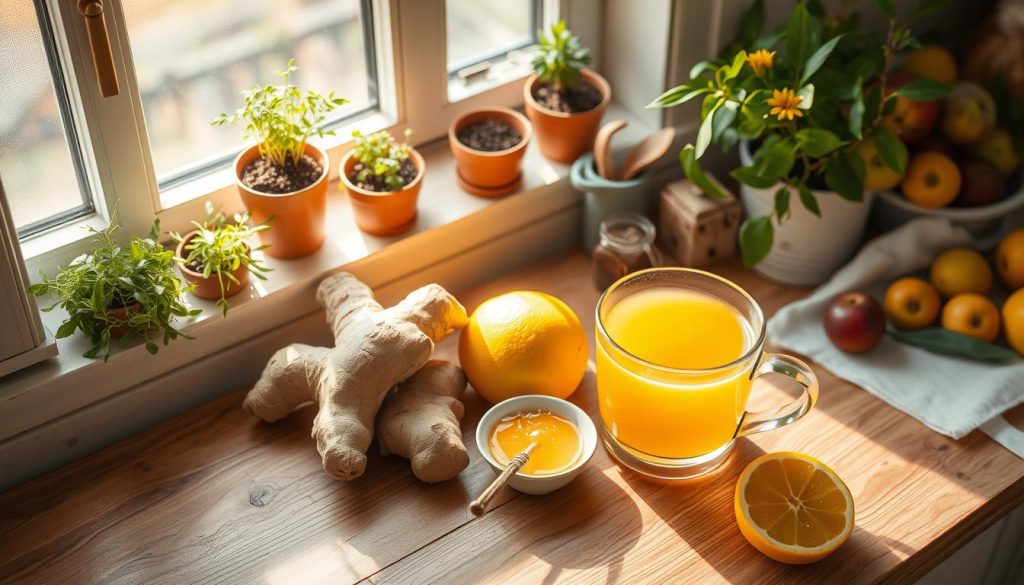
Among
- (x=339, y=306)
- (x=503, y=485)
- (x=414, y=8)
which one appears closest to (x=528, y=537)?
(x=503, y=485)

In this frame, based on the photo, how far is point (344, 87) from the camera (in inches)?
54.9

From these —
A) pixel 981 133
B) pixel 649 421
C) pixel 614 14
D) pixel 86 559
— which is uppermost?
pixel 614 14

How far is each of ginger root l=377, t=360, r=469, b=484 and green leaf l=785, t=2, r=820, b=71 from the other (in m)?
0.55

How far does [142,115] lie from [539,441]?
1.88ft

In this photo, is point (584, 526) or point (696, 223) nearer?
point (584, 526)

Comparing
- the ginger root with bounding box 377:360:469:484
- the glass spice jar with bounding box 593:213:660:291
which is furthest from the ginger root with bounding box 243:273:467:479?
the glass spice jar with bounding box 593:213:660:291

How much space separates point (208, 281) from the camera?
121cm

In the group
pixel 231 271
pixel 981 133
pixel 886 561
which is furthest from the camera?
pixel 981 133

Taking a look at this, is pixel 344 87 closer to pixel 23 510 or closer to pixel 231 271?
pixel 231 271

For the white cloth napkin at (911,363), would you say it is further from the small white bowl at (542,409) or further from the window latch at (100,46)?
the window latch at (100,46)

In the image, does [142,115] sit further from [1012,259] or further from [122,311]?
[1012,259]

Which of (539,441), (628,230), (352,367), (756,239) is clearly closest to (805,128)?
(756,239)

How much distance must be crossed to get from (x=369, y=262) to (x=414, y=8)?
0.32 metres

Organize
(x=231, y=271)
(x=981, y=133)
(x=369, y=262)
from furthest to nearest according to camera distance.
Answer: (x=981, y=133) < (x=369, y=262) < (x=231, y=271)
